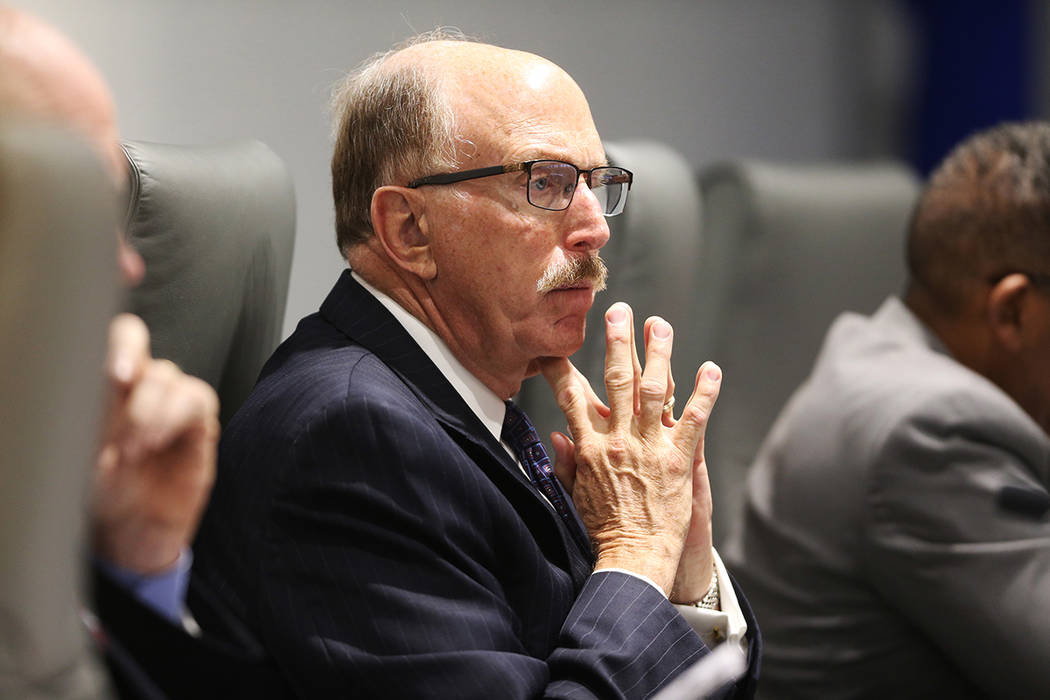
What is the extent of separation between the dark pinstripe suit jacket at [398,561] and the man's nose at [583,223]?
232mm

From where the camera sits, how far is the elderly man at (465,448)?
106cm

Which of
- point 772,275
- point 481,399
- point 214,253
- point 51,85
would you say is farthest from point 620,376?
point 772,275

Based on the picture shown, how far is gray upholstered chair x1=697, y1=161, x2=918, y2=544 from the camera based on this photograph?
2207mm

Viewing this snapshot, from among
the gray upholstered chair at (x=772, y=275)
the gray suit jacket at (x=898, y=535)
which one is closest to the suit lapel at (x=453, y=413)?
the gray suit jacket at (x=898, y=535)

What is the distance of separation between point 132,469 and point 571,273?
2.13 ft

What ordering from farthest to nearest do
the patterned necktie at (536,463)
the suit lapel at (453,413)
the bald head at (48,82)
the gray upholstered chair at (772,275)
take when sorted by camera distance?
the gray upholstered chair at (772,275)
the patterned necktie at (536,463)
the suit lapel at (453,413)
the bald head at (48,82)

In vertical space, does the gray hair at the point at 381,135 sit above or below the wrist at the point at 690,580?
above

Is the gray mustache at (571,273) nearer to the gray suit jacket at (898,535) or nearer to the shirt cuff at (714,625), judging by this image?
the shirt cuff at (714,625)

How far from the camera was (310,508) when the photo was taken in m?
1.07

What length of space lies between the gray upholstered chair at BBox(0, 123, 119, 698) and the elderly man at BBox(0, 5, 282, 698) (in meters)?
0.07

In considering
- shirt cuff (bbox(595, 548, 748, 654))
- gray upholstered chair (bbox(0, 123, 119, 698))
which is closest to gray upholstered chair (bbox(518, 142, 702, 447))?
shirt cuff (bbox(595, 548, 748, 654))

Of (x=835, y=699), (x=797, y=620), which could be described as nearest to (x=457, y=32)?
(x=797, y=620)

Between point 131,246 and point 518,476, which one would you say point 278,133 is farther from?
point 518,476

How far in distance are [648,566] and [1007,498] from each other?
60 cm
